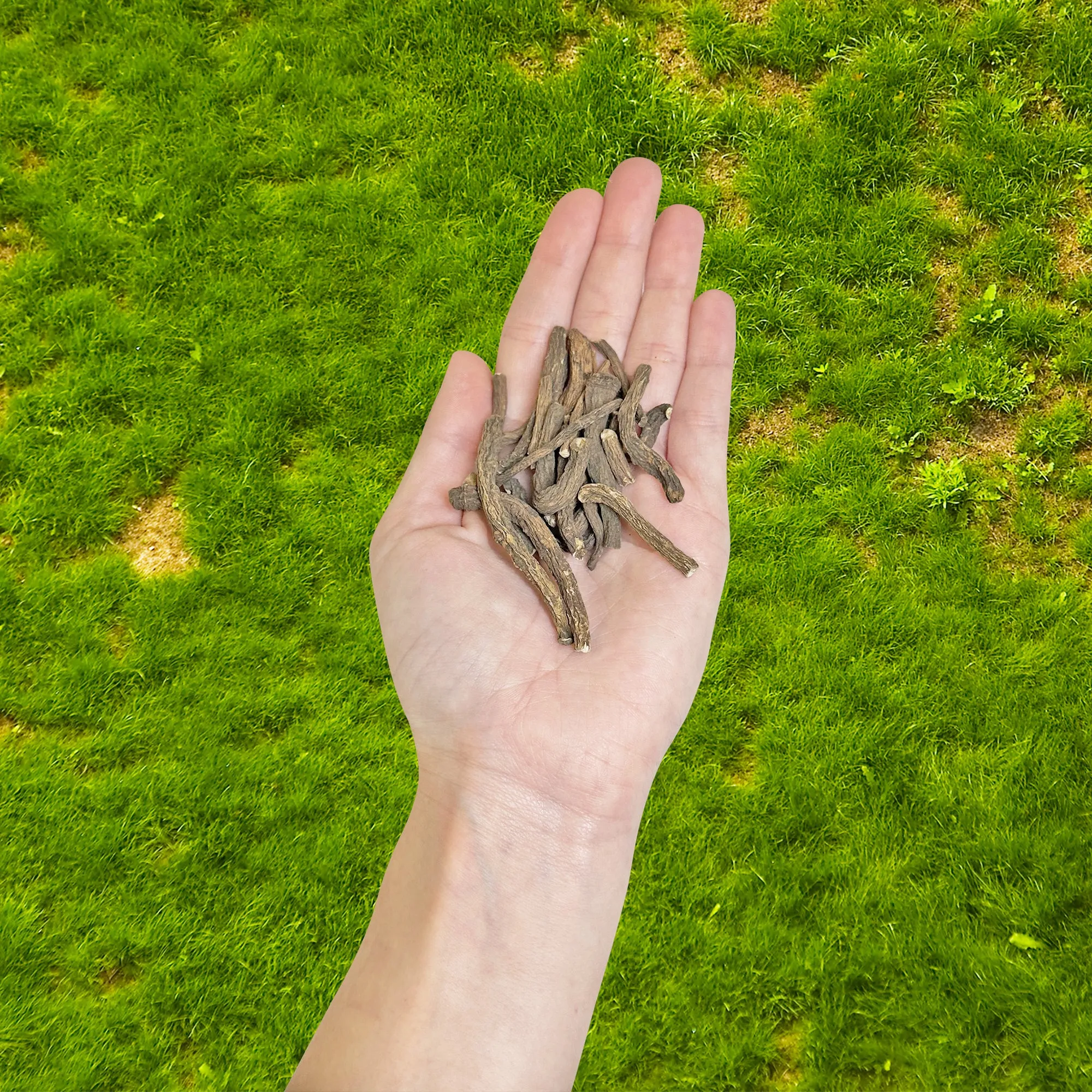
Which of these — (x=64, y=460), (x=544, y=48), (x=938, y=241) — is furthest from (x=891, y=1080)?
(x=544, y=48)

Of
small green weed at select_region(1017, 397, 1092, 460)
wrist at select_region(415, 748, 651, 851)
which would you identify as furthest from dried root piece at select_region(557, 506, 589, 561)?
small green weed at select_region(1017, 397, 1092, 460)

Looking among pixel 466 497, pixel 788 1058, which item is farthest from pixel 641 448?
pixel 788 1058

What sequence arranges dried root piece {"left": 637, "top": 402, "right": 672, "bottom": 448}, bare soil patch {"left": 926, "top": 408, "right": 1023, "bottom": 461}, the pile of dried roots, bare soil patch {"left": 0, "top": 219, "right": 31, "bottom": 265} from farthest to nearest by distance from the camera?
1. bare soil patch {"left": 0, "top": 219, "right": 31, "bottom": 265}
2. bare soil patch {"left": 926, "top": 408, "right": 1023, "bottom": 461}
3. dried root piece {"left": 637, "top": 402, "right": 672, "bottom": 448}
4. the pile of dried roots

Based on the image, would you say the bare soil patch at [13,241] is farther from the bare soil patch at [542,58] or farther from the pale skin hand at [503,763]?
the pale skin hand at [503,763]

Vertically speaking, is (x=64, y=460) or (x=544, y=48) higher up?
(x=544, y=48)

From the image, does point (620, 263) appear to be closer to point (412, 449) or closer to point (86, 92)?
point (412, 449)

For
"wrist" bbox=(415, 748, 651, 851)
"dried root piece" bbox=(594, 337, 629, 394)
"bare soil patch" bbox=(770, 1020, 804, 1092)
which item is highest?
"dried root piece" bbox=(594, 337, 629, 394)

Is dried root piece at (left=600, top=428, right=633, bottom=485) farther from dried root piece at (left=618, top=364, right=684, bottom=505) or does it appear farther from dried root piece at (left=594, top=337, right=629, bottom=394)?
dried root piece at (left=594, top=337, right=629, bottom=394)

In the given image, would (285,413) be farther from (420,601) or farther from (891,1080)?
(891,1080)
